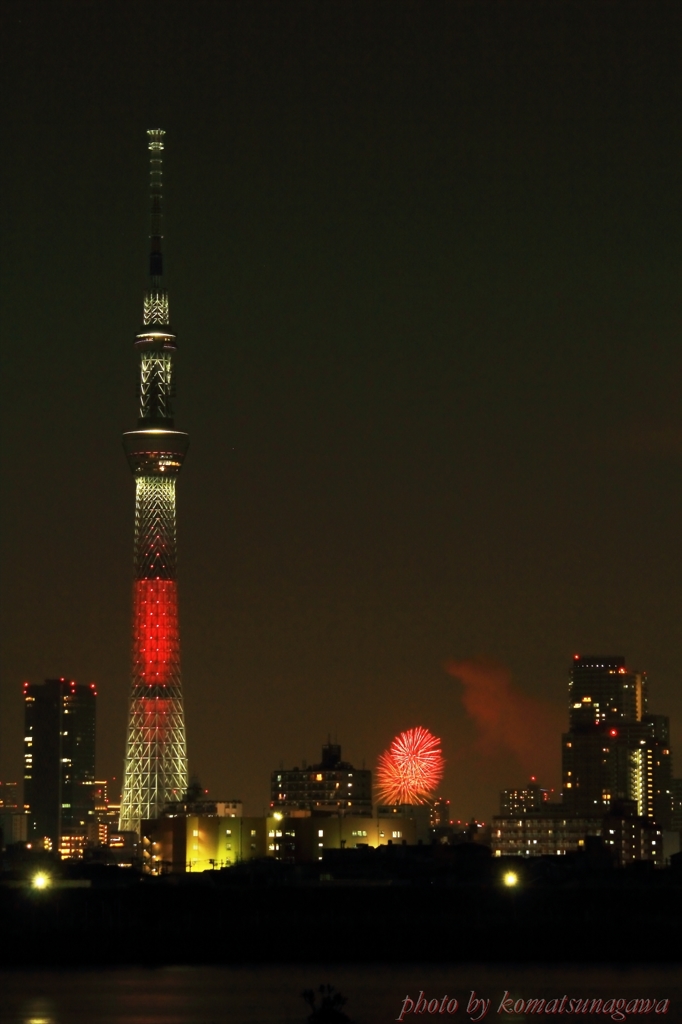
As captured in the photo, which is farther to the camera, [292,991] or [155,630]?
[155,630]

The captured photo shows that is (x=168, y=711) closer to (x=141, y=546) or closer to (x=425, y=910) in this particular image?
(x=141, y=546)

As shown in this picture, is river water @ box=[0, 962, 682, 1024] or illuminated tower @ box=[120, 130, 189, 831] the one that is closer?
river water @ box=[0, 962, 682, 1024]

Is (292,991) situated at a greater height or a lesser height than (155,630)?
lesser

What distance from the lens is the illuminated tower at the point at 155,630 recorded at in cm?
19512

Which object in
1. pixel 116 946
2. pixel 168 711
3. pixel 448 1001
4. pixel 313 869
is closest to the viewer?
pixel 448 1001

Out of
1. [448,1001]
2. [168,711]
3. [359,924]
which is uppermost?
[168,711]

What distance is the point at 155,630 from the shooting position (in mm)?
195500

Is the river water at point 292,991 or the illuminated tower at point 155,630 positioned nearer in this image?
the river water at point 292,991

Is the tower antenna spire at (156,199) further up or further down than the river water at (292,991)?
further up

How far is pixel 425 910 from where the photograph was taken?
387ft

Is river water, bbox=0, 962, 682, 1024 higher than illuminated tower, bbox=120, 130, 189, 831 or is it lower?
lower

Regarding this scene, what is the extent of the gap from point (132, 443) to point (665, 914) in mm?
90009

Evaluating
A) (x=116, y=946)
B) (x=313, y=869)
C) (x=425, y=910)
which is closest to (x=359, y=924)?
(x=425, y=910)

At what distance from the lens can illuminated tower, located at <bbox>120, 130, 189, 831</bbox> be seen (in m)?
195
